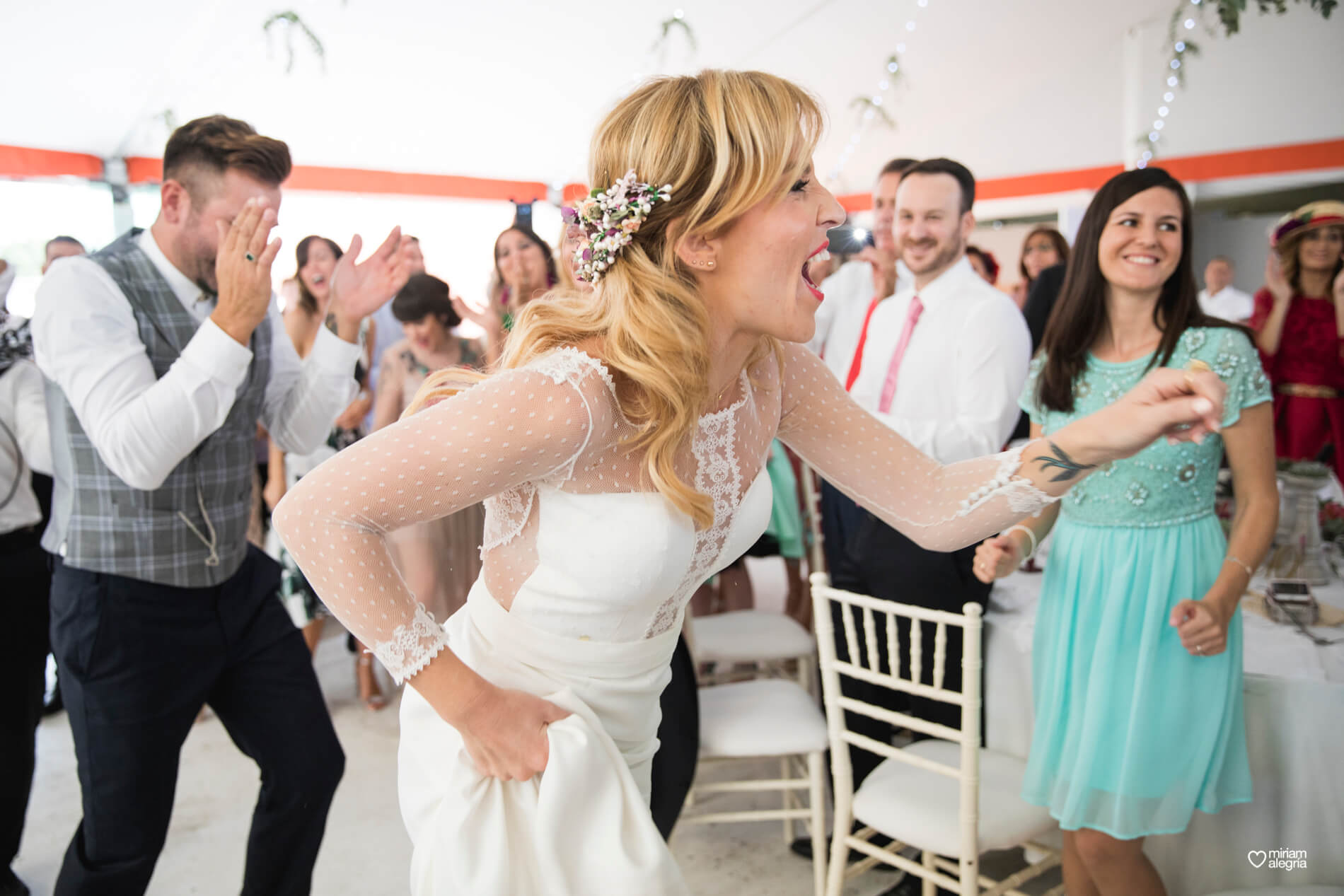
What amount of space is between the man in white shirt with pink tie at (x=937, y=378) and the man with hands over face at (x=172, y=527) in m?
1.40

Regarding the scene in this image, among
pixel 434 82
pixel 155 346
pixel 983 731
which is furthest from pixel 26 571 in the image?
pixel 434 82

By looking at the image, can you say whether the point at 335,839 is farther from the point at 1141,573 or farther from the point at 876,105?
the point at 876,105

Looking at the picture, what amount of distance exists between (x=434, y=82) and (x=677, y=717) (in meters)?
4.55

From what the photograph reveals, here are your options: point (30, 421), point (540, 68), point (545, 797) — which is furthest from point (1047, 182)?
point (545, 797)

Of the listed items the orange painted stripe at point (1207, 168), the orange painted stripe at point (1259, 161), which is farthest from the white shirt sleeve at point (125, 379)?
the orange painted stripe at point (1259, 161)

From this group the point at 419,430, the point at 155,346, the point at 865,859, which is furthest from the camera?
the point at 865,859

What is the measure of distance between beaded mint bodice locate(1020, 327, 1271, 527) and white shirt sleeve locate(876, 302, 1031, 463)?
21.7 inches

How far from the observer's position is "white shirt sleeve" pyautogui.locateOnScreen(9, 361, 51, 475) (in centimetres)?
218

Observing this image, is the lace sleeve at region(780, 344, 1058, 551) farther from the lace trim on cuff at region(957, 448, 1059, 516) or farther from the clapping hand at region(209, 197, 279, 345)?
the clapping hand at region(209, 197, 279, 345)

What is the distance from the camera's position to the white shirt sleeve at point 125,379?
1.47 metres

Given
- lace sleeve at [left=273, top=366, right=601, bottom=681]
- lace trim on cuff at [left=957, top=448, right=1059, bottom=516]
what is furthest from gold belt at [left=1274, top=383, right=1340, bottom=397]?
lace sleeve at [left=273, top=366, right=601, bottom=681]

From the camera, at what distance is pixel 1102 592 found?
5.51 ft

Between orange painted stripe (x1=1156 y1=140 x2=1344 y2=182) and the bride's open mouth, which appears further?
orange painted stripe (x1=1156 y1=140 x2=1344 y2=182)

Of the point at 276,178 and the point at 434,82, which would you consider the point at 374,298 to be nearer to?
the point at 276,178
